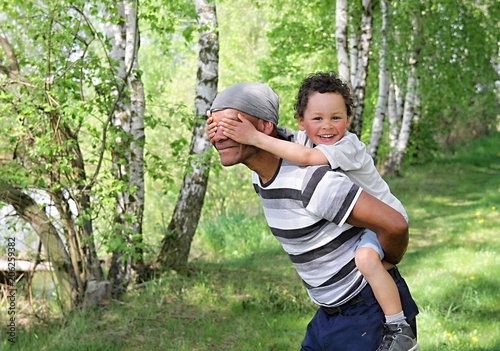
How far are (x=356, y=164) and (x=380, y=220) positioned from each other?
0.79ft

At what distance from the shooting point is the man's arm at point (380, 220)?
2.51 meters

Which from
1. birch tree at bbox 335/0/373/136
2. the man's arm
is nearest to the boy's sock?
the man's arm

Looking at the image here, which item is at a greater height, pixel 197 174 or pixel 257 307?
pixel 197 174

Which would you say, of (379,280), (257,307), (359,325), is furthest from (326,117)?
(257,307)

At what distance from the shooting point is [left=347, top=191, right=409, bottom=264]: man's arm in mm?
2512

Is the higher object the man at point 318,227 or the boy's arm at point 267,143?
the boy's arm at point 267,143

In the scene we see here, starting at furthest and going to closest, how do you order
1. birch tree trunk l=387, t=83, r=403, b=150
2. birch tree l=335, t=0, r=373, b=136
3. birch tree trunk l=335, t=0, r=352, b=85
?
1. birch tree trunk l=387, t=83, r=403, b=150
2. birch tree l=335, t=0, r=373, b=136
3. birch tree trunk l=335, t=0, r=352, b=85

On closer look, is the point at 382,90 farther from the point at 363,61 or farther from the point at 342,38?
the point at 342,38

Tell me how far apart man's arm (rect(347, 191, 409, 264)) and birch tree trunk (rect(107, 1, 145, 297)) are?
17.1 ft

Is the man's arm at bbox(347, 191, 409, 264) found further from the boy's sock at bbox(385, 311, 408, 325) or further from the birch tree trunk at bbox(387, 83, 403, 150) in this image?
the birch tree trunk at bbox(387, 83, 403, 150)

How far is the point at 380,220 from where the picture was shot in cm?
253

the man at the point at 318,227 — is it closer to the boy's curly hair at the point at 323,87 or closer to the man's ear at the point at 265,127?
the man's ear at the point at 265,127

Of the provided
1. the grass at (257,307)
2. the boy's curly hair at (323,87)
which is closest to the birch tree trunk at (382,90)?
the grass at (257,307)

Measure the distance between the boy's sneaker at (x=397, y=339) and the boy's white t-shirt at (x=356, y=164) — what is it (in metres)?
0.41
